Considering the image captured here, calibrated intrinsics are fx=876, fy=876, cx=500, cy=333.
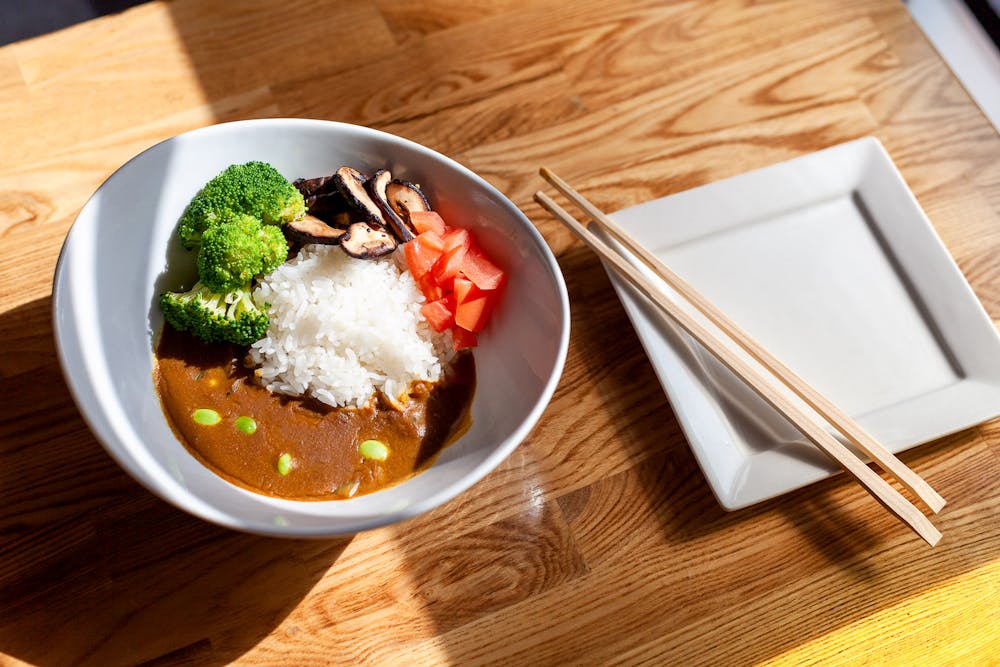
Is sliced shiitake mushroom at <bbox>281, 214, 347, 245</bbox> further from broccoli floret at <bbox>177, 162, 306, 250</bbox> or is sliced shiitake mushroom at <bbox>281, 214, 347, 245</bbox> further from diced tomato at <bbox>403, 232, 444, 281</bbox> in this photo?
diced tomato at <bbox>403, 232, 444, 281</bbox>

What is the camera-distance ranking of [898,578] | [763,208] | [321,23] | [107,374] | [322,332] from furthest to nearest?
1. [321,23]
2. [763,208]
3. [898,578]
4. [322,332]
5. [107,374]

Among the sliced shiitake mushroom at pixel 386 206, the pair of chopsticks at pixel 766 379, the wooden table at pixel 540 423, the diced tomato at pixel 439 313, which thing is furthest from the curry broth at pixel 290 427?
the pair of chopsticks at pixel 766 379

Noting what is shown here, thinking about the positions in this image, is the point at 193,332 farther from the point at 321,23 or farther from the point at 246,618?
the point at 321,23

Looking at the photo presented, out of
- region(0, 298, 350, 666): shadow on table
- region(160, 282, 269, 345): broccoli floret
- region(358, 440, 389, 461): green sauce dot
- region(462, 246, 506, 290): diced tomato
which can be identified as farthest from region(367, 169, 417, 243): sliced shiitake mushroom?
region(0, 298, 350, 666): shadow on table

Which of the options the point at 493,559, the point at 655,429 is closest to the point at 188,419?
the point at 493,559

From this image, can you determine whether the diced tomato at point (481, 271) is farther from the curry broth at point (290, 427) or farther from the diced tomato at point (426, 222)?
the curry broth at point (290, 427)

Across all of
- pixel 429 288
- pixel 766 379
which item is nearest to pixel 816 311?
pixel 766 379

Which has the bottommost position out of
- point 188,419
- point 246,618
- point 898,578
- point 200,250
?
point 246,618
